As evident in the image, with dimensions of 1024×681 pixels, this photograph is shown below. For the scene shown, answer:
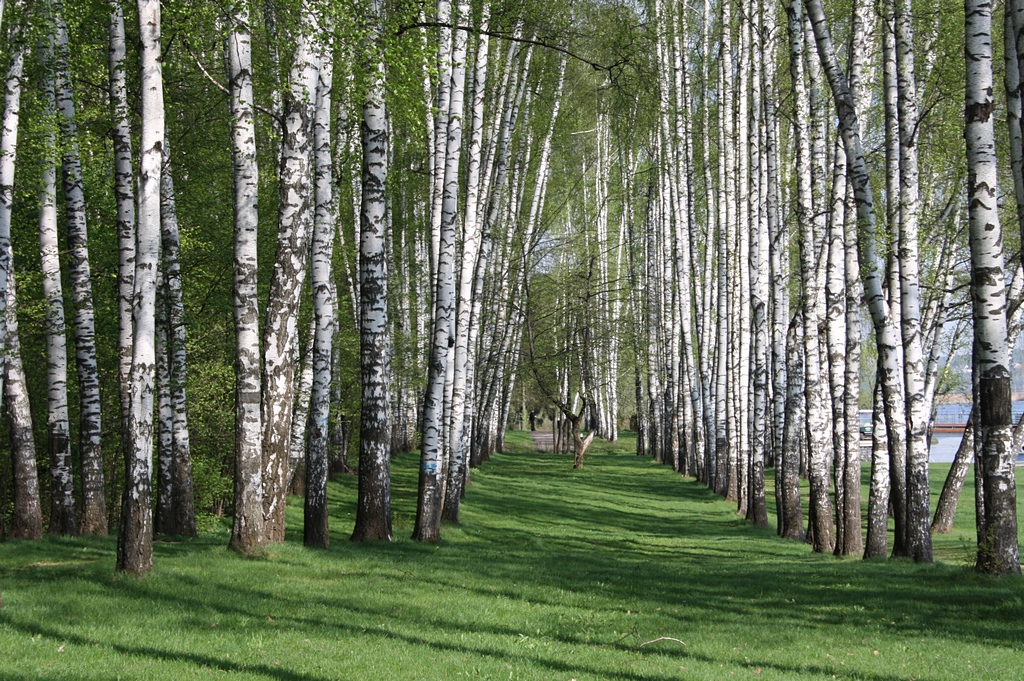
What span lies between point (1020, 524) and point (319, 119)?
19444 millimetres

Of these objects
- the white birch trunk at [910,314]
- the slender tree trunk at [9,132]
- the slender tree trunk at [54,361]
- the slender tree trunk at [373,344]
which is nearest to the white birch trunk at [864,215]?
the white birch trunk at [910,314]

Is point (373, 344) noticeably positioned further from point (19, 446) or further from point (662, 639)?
point (662, 639)

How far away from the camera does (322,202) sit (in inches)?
529

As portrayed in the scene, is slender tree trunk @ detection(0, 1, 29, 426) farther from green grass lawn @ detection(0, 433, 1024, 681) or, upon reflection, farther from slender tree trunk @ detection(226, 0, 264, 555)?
green grass lawn @ detection(0, 433, 1024, 681)

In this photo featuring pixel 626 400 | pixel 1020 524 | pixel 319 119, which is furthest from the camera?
pixel 626 400

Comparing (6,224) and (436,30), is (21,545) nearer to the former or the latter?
(6,224)

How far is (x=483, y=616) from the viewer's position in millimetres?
9086

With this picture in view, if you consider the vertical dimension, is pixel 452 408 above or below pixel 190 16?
below

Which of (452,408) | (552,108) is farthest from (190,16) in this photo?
(552,108)

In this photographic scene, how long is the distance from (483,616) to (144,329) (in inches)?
168

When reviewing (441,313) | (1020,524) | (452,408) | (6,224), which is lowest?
(1020,524)

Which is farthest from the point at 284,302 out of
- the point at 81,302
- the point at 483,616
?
the point at 483,616

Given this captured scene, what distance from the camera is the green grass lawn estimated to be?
719 centimetres

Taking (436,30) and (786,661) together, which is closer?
(786,661)
